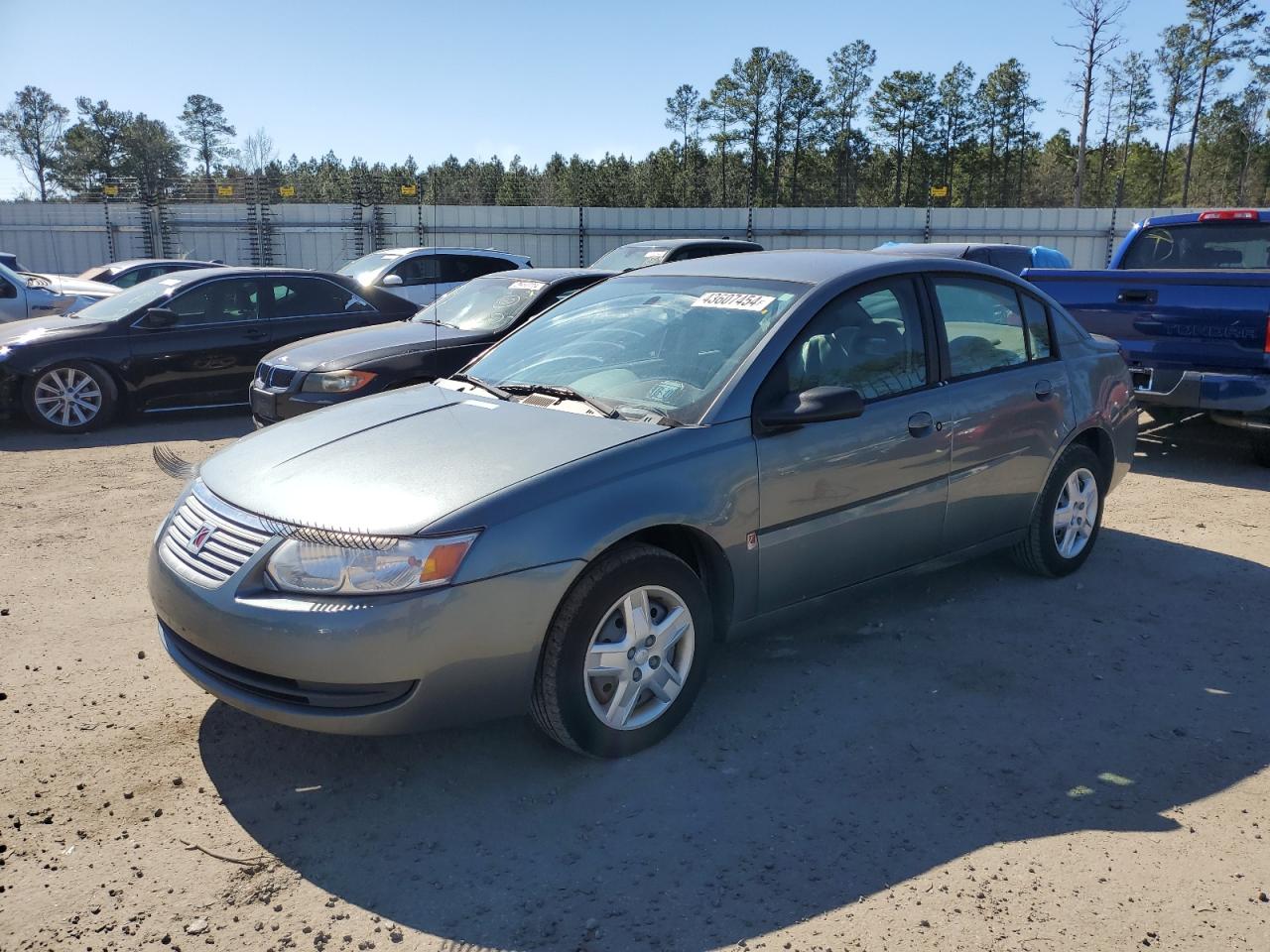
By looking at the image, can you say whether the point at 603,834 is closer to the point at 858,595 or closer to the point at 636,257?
the point at 858,595

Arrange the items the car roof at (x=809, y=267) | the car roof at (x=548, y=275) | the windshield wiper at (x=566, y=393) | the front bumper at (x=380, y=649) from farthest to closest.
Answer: the car roof at (x=548, y=275) → the car roof at (x=809, y=267) → the windshield wiper at (x=566, y=393) → the front bumper at (x=380, y=649)

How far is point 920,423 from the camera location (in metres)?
4.27

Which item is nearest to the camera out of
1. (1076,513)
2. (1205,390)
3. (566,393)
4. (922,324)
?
(566,393)

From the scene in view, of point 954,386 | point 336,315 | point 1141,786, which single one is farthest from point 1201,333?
point 336,315

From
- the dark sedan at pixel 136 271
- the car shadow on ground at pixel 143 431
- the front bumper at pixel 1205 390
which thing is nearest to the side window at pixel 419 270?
the dark sedan at pixel 136 271

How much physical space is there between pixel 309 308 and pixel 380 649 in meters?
8.29

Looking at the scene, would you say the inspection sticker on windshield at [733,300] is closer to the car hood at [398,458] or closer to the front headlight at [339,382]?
the car hood at [398,458]

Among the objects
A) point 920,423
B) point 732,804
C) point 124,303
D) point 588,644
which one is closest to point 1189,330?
point 920,423

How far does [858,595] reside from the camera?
428 centimetres

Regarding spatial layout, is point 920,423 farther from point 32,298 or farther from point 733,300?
point 32,298

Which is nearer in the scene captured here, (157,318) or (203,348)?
(157,318)

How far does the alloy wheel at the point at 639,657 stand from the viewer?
333 cm

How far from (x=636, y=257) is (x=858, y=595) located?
1134 cm

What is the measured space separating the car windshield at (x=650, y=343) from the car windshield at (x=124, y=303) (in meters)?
6.54
